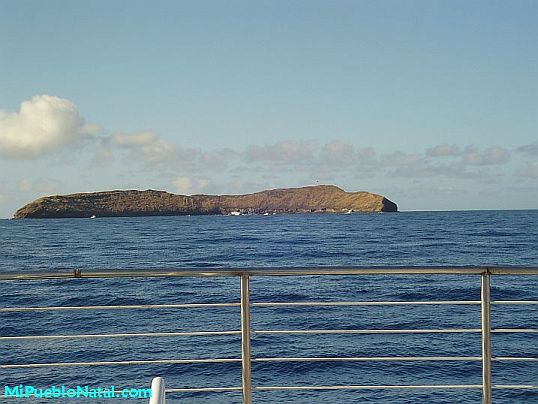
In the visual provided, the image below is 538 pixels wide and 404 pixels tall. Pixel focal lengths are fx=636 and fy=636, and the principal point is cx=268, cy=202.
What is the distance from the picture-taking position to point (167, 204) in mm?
82625

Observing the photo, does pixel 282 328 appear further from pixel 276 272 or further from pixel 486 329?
pixel 276 272

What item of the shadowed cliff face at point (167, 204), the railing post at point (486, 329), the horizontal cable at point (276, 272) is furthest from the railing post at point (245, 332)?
the shadowed cliff face at point (167, 204)

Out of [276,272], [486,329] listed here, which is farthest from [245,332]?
[486,329]

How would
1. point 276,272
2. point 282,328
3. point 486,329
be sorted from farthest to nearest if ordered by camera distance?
1. point 282,328
2. point 486,329
3. point 276,272

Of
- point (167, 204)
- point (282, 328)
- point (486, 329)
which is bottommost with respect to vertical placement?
point (282, 328)

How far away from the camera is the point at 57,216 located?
8156 cm

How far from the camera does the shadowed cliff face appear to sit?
79000mm

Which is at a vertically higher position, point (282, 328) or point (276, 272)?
point (276, 272)

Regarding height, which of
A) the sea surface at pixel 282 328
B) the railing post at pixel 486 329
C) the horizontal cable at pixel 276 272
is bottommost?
the sea surface at pixel 282 328

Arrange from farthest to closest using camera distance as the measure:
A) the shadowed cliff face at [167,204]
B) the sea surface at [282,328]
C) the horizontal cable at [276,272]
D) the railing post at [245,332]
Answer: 1. the shadowed cliff face at [167,204]
2. the sea surface at [282,328]
3. the railing post at [245,332]
4. the horizontal cable at [276,272]

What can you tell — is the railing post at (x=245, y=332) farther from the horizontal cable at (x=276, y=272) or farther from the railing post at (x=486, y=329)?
the railing post at (x=486, y=329)

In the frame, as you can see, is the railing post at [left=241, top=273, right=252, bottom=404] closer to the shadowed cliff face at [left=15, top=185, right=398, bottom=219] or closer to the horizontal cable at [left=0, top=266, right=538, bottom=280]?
the horizontal cable at [left=0, top=266, right=538, bottom=280]

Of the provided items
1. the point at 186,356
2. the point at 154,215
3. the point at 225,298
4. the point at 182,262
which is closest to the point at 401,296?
the point at 225,298

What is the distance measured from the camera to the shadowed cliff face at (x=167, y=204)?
79.0 metres
